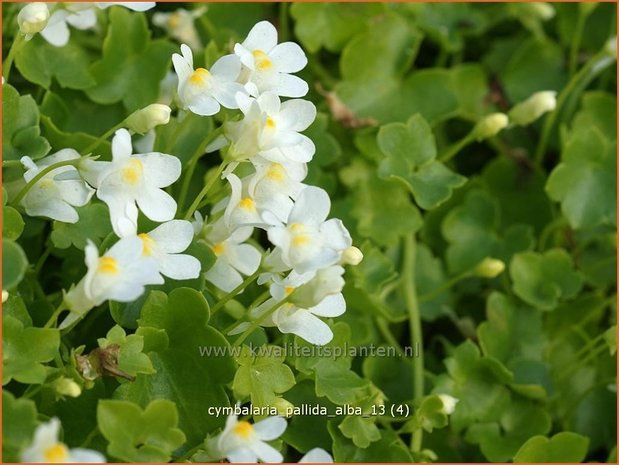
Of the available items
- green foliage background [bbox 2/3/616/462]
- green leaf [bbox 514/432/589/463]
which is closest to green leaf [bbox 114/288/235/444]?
green foliage background [bbox 2/3/616/462]

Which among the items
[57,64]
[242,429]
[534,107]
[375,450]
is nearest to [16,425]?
[242,429]

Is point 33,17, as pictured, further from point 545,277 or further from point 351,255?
point 545,277

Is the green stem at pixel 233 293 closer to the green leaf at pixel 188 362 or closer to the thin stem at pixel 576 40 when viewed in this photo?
the green leaf at pixel 188 362

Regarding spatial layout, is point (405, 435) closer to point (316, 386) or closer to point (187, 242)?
point (316, 386)

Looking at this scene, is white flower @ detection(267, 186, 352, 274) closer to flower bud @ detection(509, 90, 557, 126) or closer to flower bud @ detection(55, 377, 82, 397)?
flower bud @ detection(55, 377, 82, 397)

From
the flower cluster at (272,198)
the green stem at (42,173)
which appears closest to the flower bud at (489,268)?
the flower cluster at (272,198)
